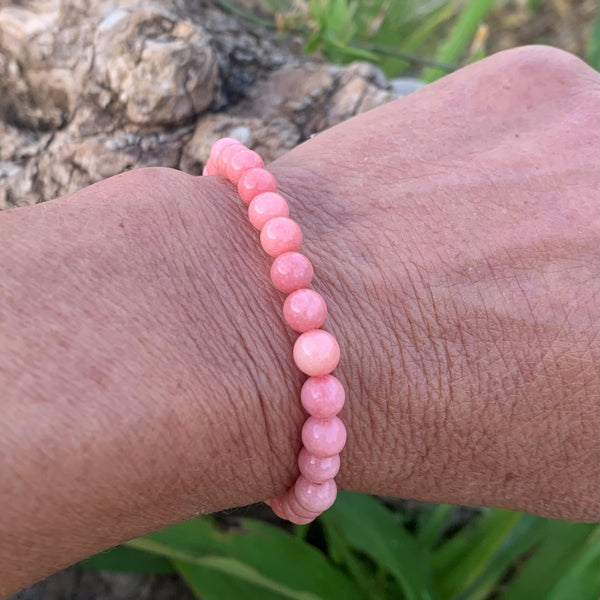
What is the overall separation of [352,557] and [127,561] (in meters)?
0.39

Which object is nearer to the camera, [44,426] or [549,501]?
[44,426]

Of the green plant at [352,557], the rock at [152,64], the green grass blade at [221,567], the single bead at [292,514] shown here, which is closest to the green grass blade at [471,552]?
the green plant at [352,557]

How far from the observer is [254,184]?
2.57 feet

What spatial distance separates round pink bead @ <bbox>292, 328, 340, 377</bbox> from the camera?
0.70m

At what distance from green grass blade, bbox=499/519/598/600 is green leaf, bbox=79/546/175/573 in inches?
23.0

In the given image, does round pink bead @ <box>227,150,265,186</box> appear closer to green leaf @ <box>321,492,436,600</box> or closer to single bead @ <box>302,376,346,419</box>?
single bead @ <box>302,376,346,419</box>

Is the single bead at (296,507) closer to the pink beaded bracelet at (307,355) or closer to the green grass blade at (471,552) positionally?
the pink beaded bracelet at (307,355)

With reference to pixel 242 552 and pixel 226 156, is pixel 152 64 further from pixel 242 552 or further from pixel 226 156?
pixel 242 552

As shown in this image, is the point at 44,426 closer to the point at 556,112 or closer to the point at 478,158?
the point at 478,158

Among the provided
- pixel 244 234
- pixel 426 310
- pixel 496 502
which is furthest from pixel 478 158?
pixel 496 502

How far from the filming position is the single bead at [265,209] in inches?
29.8

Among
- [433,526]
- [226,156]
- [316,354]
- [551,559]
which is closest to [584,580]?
[551,559]

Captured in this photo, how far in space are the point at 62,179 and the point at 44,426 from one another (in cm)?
59

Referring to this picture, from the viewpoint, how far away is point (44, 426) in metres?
0.59
